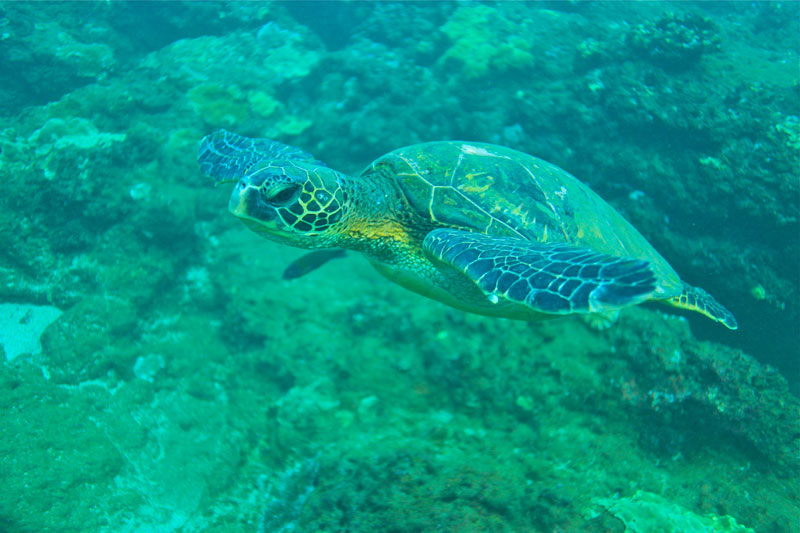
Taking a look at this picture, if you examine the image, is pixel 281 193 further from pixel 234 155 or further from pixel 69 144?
pixel 69 144

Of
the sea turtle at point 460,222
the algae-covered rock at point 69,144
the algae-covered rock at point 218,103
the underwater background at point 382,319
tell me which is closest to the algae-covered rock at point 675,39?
the underwater background at point 382,319

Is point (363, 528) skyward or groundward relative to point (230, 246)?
skyward

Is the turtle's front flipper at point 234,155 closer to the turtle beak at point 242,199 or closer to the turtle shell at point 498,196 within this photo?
the turtle shell at point 498,196

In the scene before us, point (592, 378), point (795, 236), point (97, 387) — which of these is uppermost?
point (795, 236)

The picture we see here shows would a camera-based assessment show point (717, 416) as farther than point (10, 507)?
Yes

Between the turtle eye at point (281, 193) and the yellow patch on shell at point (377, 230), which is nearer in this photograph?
the turtle eye at point (281, 193)

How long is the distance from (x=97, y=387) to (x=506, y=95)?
708cm

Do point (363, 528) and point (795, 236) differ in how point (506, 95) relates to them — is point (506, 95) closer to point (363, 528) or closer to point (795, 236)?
point (795, 236)

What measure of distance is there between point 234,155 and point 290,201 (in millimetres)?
1821

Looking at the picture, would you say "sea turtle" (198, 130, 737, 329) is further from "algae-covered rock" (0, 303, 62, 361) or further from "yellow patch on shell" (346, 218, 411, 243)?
"algae-covered rock" (0, 303, 62, 361)

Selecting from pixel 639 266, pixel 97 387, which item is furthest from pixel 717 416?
pixel 97 387

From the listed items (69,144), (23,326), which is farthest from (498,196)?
(69,144)

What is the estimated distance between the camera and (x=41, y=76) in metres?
7.31

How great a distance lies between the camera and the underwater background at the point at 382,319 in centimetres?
254
